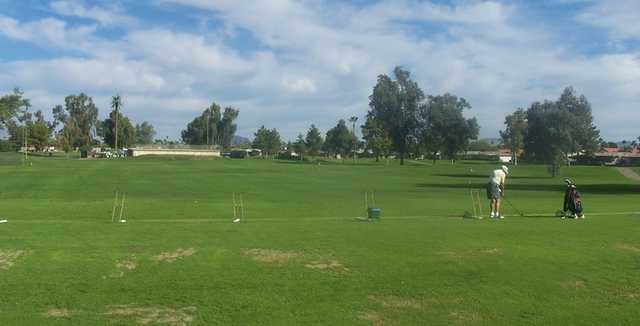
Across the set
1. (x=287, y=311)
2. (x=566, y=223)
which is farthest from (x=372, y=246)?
(x=566, y=223)

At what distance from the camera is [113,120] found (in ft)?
616

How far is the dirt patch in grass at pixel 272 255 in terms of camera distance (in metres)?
12.9

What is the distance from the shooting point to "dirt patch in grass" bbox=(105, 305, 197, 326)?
932cm

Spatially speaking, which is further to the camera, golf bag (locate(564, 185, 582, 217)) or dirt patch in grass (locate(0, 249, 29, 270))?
golf bag (locate(564, 185, 582, 217))

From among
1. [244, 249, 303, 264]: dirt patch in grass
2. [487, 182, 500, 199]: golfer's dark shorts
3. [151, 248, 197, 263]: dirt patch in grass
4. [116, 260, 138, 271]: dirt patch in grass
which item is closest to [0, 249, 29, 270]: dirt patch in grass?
[116, 260, 138, 271]: dirt patch in grass

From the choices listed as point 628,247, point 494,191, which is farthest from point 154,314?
point 494,191

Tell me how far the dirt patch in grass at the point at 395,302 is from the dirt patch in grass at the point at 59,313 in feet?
15.2

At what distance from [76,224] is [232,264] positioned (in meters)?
8.19

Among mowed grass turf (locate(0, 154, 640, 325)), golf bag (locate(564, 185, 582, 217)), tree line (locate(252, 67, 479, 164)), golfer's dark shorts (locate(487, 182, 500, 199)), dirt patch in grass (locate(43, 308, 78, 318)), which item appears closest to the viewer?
dirt patch in grass (locate(43, 308, 78, 318))

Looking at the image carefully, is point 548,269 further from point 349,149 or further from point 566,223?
point 349,149

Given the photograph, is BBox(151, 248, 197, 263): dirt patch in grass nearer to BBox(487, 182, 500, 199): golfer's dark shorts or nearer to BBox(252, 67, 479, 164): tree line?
BBox(487, 182, 500, 199): golfer's dark shorts

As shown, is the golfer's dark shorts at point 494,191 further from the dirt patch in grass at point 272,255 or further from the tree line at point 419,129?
the tree line at point 419,129

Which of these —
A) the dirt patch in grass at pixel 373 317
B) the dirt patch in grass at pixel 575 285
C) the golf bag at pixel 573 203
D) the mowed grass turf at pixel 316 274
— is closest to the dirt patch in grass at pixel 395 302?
the mowed grass turf at pixel 316 274

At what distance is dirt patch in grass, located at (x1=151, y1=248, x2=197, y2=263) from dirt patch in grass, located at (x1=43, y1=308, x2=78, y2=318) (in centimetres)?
305
